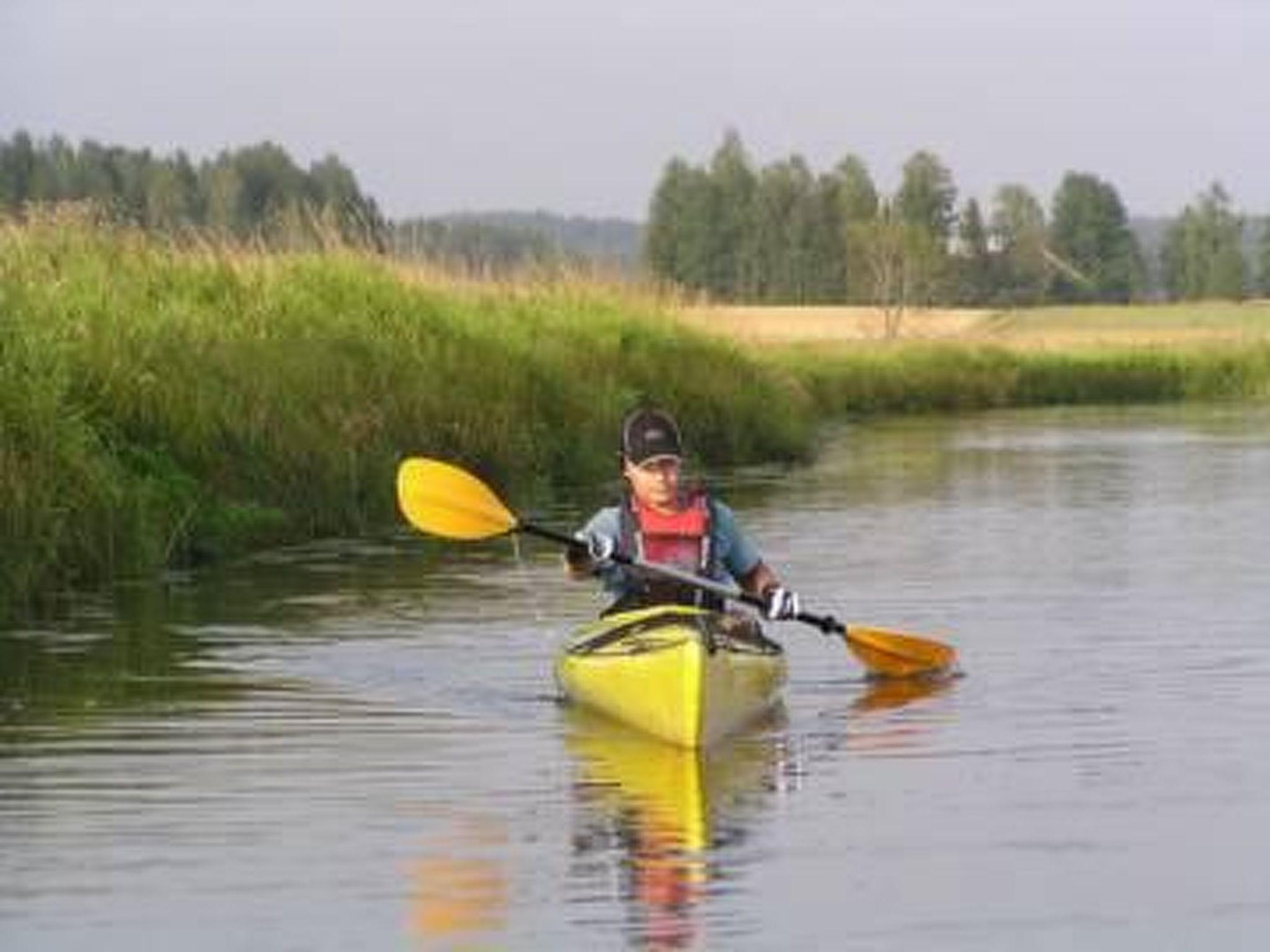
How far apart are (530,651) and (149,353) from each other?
15.0 feet

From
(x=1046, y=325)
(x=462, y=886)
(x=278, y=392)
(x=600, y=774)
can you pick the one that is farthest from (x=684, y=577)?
(x=1046, y=325)

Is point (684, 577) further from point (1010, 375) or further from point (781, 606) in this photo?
point (1010, 375)

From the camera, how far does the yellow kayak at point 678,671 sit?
11.3m

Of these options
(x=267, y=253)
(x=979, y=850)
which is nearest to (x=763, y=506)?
(x=267, y=253)

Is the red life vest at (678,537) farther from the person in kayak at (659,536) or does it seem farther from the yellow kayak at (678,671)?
the yellow kayak at (678,671)

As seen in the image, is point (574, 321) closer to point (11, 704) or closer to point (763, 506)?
point (763, 506)

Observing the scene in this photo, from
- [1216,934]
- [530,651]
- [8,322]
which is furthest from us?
[8,322]

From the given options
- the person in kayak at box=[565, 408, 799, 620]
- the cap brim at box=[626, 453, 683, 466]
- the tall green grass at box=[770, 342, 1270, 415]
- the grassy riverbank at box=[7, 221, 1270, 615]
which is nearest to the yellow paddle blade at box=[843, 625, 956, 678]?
the person in kayak at box=[565, 408, 799, 620]

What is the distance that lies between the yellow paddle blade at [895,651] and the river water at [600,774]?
16cm

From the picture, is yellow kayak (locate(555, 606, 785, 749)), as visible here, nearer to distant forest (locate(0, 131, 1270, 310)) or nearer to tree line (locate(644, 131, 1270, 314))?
distant forest (locate(0, 131, 1270, 310))

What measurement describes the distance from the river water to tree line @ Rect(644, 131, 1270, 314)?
92.9 metres

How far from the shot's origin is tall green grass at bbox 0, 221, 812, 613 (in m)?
15.8

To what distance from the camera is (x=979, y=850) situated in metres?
9.15

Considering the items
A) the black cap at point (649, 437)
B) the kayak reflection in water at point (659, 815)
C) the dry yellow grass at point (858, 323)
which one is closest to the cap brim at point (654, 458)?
the black cap at point (649, 437)
